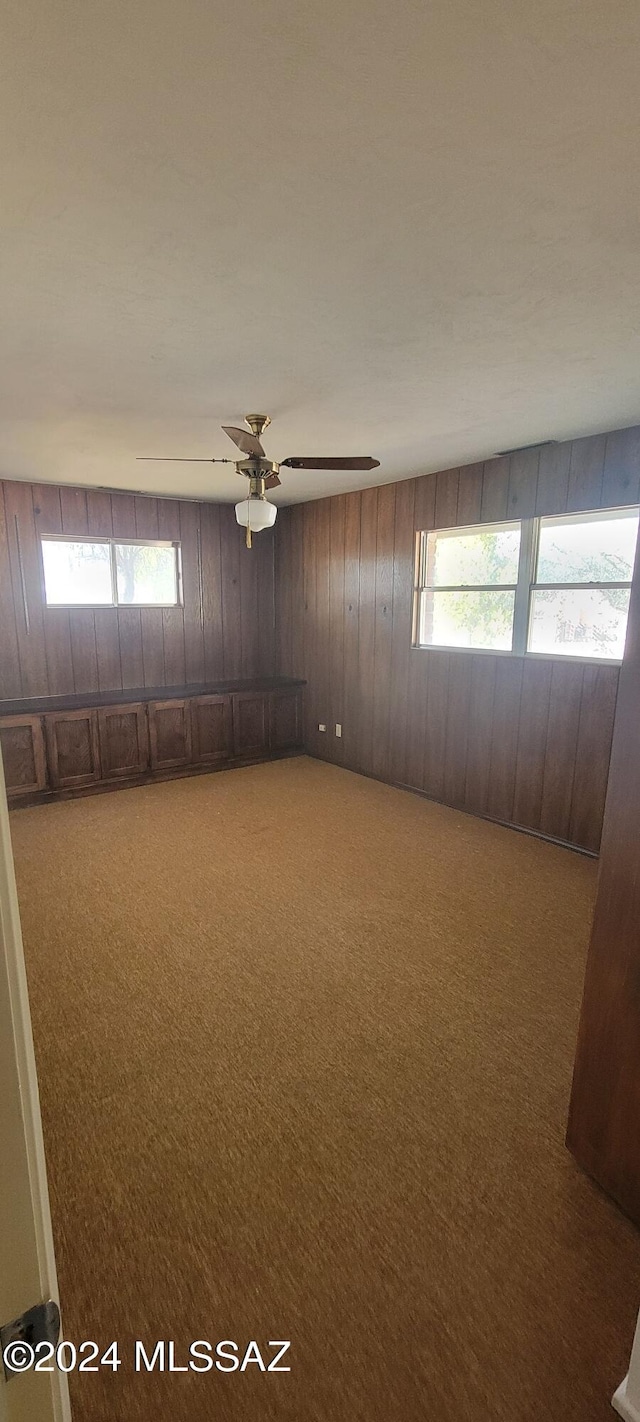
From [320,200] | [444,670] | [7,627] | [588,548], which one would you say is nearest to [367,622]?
[444,670]

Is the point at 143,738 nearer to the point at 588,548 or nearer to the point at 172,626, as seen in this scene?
the point at 172,626

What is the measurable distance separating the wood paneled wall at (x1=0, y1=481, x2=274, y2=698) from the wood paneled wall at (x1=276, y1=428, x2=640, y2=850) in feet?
1.24

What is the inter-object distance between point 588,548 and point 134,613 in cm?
380

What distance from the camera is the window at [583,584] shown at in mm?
3295

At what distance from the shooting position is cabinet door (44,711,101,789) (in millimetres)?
4422

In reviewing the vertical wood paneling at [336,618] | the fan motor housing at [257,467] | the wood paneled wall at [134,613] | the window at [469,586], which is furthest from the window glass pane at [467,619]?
the wood paneled wall at [134,613]

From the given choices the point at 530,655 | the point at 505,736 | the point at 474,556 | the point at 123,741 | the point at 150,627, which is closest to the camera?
the point at 530,655

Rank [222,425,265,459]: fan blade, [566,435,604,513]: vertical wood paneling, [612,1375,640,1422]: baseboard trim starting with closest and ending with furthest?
[612,1375,640,1422]: baseboard trim, [222,425,265,459]: fan blade, [566,435,604,513]: vertical wood paneling

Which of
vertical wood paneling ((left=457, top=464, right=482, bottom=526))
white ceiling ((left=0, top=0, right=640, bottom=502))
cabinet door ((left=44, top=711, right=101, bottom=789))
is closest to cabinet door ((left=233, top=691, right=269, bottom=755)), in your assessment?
cabinet door ((left=44, top=711, right=101, bottom=789))

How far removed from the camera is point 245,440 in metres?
2.72

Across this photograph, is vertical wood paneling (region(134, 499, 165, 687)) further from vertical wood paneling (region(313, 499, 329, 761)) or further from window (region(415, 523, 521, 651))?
window (region(415, 523, 521, 651))

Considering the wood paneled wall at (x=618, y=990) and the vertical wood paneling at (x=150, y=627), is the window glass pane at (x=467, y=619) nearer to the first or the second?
the vertical wood paneling at (x=150, y=627)

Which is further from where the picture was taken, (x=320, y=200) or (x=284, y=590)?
(x=284, y=590)

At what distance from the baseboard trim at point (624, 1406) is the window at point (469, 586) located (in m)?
3.37
